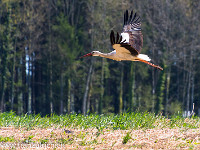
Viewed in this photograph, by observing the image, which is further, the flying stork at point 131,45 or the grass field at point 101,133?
the flying stork at point 131,45

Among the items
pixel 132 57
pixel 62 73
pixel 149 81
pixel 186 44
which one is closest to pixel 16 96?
pixel 62 73

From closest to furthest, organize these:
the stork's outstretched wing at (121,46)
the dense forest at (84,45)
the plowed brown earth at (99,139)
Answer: the plowed brown earth at (99,139) → the stork's outstretched wing at (121,46) → the dense forest at (84,45)

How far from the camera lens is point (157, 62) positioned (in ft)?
98.0

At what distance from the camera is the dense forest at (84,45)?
28719 millimetres

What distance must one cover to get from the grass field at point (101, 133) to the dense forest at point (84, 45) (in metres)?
17.5

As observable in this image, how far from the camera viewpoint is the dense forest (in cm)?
2872

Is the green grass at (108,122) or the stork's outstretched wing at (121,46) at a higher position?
the stork's outstretched wing at (121,46)

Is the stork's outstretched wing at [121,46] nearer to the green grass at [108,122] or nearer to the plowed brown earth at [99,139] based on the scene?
the green grass at [108,122]

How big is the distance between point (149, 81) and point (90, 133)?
88.3ft

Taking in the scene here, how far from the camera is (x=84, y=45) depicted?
32.7m

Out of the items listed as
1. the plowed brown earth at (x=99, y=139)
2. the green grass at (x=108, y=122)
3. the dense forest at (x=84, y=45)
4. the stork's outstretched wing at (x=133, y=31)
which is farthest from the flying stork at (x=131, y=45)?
the dense forest at (x=84, y=45)

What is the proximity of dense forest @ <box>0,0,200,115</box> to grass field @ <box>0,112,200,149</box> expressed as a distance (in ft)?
57.6

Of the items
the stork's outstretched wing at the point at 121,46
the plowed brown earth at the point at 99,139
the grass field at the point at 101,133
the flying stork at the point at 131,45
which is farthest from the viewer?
the flying stork at the point at 131,45

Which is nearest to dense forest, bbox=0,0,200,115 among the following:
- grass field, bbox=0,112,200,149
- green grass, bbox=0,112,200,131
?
green grass, bbox=0,112,200,131
